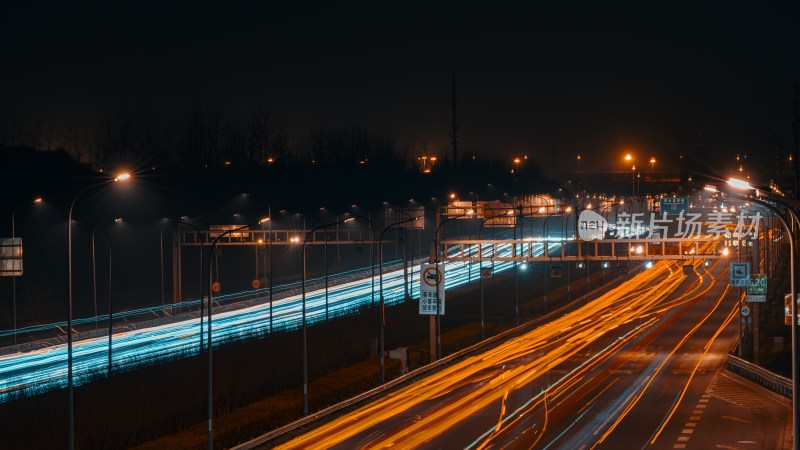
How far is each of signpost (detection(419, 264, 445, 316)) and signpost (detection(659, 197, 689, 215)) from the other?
36737 mm

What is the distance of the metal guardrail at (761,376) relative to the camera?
3256 centimetres

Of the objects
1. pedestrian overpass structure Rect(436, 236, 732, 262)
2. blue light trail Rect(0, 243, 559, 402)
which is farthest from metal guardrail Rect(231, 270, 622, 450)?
blue light trail Rect(0, 243, 559, 402)

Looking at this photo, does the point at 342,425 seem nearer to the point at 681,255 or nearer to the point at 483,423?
the point at 483,423

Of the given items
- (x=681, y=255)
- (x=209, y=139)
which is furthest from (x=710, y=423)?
(x=209, y=139)

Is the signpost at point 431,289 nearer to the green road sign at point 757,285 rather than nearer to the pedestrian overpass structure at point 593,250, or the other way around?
the pedestrian overpass structure at point 593,250

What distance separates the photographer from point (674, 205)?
7450cm

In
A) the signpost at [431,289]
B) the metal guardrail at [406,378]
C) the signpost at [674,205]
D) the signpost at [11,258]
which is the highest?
the signpost at [674,205]

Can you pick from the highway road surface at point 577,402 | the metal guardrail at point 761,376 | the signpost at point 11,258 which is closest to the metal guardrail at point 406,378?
the highway road surface at point 577,402

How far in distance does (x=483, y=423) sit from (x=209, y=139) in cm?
7092

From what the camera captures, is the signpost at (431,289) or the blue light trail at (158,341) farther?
the signpost at (431,289)

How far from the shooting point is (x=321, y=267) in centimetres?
8862

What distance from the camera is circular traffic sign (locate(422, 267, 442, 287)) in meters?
40.7

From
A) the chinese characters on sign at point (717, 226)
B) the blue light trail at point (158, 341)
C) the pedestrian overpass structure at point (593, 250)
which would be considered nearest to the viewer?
the blue light trail at point (158, 341)

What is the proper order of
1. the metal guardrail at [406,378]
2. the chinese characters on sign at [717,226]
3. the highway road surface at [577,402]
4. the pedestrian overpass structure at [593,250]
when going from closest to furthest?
1. the highway road surface at [577,402]
2. the metal guardrail at [406,378]
3. the pedestrian overpass structure at [593,250]
4. the chinese characters on sign at [717,226]
